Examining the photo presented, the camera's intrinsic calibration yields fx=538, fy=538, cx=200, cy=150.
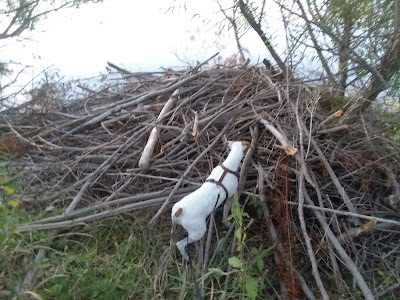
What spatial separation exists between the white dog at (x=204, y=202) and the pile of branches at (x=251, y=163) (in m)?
0.18

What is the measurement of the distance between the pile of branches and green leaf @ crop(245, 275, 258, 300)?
30 cm

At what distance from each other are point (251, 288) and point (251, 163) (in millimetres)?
1061

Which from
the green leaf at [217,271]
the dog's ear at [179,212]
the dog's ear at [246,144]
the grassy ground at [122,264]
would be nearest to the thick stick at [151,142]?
the grassy ground at [122,264]

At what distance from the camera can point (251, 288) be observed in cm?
275

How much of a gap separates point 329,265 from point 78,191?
1792 mm

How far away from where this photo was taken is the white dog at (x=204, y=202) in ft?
9.97

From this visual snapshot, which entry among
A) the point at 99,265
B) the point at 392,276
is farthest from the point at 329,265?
the point at 99,265

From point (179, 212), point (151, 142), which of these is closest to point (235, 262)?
point (179, 212)

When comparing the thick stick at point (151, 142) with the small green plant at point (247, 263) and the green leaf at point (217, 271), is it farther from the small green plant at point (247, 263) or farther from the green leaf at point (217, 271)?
the green leaf at point (217, 271)

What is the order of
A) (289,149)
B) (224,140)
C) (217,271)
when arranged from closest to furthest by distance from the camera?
Answer: (217,271) < (289,149) < (224,140)

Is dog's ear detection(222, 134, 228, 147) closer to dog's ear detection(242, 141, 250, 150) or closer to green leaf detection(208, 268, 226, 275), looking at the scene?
dog's ear detection(242, 141, 250, 150)

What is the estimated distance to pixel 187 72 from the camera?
5.00 meters

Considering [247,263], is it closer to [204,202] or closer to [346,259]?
[204,202]

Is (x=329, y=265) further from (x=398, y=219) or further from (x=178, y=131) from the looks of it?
(x=178, y=131)
